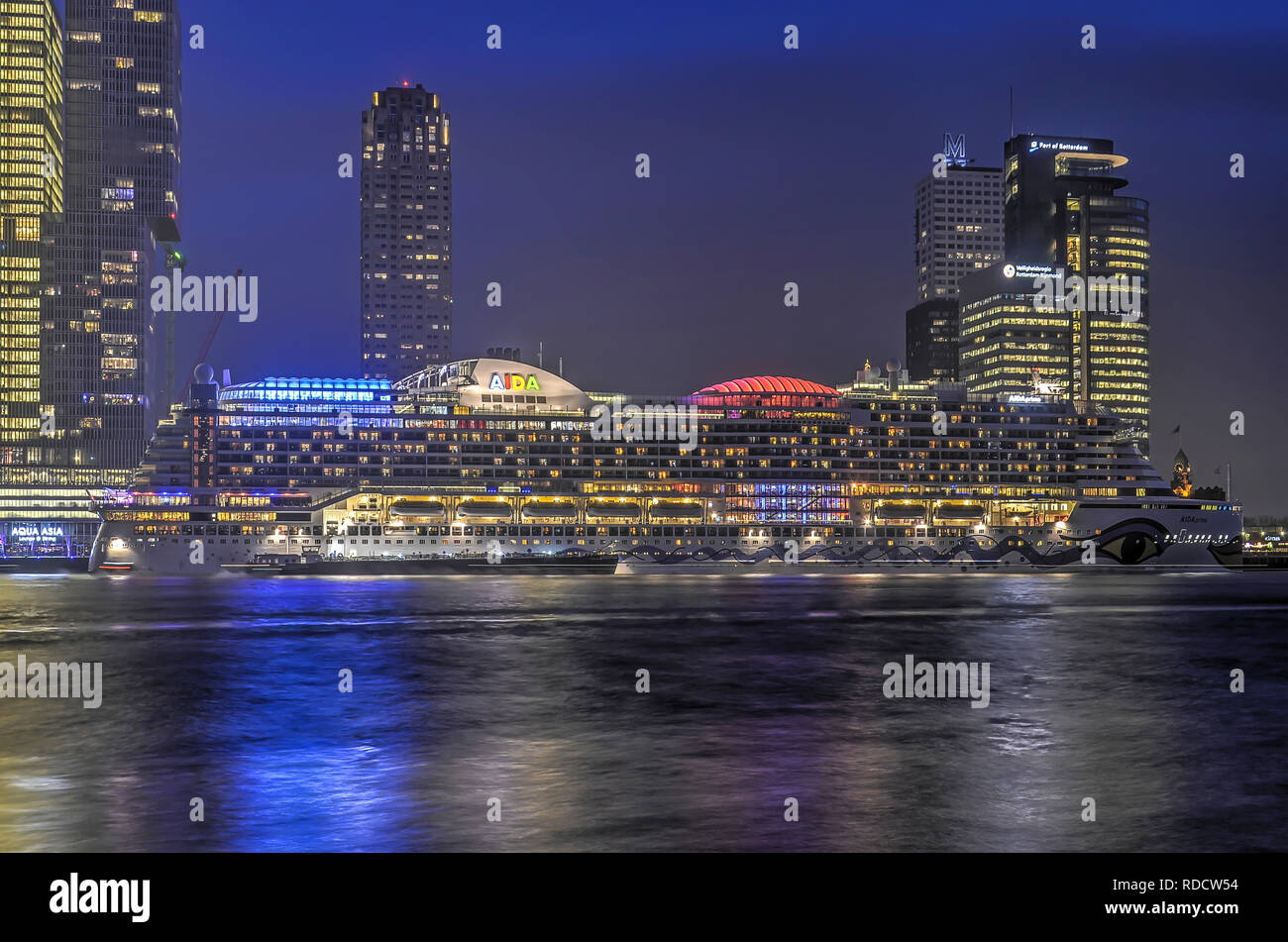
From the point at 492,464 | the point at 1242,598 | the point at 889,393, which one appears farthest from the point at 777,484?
the point at 1242,598

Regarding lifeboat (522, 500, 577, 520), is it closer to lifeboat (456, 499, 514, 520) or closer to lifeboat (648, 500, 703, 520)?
lifeboat (456, 499, 514, 520)

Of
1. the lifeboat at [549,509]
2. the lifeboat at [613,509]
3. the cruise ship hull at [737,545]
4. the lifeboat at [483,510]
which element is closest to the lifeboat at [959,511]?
the cruise ship hull at [737,545]

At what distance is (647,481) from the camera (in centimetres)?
14525

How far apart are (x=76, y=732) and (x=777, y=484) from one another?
12555 cm

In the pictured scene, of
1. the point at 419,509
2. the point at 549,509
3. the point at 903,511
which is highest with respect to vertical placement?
the point at 419,509

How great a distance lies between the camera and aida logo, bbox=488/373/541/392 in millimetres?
150250

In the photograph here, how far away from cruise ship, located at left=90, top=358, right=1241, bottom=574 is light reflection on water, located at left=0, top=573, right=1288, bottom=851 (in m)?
68.3

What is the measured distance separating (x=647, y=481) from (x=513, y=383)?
2238 centimetres

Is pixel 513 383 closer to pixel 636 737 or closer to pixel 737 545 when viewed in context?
pixel 737 545

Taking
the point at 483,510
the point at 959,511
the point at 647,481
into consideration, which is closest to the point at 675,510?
the point at 647,481

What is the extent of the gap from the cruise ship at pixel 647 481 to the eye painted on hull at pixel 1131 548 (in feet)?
0.88

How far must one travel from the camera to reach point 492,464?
142000 mm

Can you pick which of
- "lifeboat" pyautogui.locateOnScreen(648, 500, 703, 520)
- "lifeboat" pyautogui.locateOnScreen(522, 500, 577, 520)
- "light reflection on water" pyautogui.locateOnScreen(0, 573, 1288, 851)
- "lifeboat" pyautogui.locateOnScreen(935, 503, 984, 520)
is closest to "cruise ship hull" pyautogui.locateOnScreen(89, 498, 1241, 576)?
"lifeboat" pyautogui.locateOnScreen(522, 500, 577, 520)

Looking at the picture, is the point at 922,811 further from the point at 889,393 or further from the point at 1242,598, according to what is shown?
the point at 889,393
